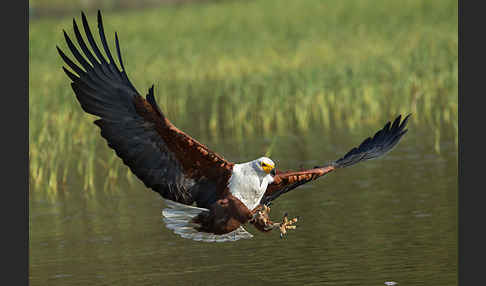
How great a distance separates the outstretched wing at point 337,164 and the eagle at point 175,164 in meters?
0.01

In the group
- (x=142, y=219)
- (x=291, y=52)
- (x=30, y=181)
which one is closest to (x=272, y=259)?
(x=142, y=219)

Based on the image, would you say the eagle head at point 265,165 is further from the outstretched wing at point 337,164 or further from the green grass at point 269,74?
the green grass at point 269,74

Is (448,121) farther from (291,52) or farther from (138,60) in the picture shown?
(138,60)

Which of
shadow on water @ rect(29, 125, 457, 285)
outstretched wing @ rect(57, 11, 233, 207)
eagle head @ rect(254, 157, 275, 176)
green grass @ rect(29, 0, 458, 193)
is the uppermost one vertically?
green grass @ rect(29, 0, 458, 193)

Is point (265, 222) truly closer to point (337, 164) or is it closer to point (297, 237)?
point (337, 164)

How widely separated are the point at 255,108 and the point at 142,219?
5.88 metres

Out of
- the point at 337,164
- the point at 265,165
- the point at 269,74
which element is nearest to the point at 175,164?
the point at 265,165

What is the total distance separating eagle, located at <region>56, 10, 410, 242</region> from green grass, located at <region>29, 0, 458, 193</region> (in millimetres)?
4497

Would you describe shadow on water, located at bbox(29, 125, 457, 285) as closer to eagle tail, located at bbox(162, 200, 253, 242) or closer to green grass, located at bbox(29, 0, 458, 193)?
eagle tail, located at bbox(162, 200, 253, 242)

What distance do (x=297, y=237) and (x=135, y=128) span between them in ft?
7.73

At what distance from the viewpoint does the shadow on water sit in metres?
8.44

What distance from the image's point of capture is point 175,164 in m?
8.34

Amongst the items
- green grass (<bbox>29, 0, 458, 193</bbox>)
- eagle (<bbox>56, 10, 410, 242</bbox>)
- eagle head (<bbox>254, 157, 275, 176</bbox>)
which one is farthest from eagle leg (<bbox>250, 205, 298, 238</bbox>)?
green grass (<bbox>29, 0, 458, 193</bbox>)

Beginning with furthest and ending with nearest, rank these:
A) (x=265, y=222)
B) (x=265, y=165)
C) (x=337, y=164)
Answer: (x=337, y=164), (x=265, y=222), (x=265, y=165)
